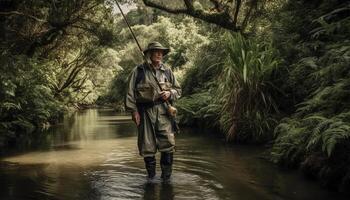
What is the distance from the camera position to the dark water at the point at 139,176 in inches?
233

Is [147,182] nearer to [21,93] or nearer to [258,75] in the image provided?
[258,75]

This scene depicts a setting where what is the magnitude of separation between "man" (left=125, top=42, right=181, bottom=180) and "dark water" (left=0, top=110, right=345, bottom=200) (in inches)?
14.2

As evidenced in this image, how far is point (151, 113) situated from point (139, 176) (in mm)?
1034

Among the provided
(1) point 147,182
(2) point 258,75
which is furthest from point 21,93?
(1) point 147,182

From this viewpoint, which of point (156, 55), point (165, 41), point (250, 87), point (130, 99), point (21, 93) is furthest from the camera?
point (165, 41)

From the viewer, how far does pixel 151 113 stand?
7051mm

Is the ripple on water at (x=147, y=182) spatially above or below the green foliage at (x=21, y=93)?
below

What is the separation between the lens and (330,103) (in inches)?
278

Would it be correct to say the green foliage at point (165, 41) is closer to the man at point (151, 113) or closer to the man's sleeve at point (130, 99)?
the man at point (151, 113)

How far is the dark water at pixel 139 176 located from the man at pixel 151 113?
36 cm

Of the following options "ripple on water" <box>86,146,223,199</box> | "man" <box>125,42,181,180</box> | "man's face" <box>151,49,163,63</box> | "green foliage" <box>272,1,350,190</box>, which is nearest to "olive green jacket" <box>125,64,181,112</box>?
"man" <box>125,42,181,180</box>

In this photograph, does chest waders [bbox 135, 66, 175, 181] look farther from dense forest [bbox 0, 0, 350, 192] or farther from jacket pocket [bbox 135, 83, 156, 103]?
dense forest [bbox 0, 0, 350, 192]

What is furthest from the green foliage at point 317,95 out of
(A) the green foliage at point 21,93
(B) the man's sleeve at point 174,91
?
(A) the green foliage at point 21,93

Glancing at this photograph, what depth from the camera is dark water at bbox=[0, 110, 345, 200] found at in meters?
5.93
